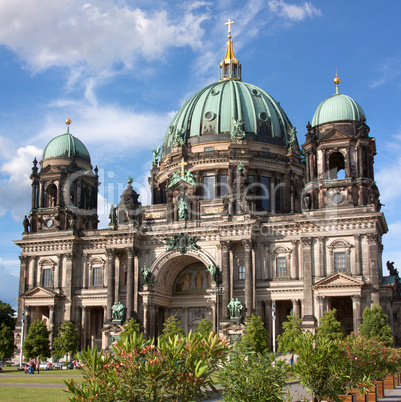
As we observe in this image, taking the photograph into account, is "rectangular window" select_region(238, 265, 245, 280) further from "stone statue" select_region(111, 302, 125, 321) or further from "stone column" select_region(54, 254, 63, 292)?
"stone column" select_region(54, 254, 63, 292)

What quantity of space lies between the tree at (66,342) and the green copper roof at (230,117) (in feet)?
95.6

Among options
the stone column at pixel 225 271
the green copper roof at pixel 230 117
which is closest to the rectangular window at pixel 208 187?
the green copper roof at pixel 230 117

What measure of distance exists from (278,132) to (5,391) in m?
59.4

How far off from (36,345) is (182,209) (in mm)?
21889

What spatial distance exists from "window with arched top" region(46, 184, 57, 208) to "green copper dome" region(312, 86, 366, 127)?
34.4 metres

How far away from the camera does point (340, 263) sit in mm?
65375

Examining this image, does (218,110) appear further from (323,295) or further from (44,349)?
(44,349)

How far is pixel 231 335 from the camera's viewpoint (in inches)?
2591

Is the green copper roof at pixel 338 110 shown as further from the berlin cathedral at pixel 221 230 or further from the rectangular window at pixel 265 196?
the rectangular window at pixel 265 196

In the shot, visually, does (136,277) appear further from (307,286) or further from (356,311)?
(356,311)

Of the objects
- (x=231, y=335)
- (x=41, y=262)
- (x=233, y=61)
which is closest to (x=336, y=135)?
(x=231, y=335)

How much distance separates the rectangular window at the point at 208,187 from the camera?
81.3 metres

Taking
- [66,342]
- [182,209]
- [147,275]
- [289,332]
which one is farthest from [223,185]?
[66,342]

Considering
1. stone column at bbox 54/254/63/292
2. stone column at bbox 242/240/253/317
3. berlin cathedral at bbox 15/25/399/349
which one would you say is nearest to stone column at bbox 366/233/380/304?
berlin cathedral at bbox 15/25/399/349
